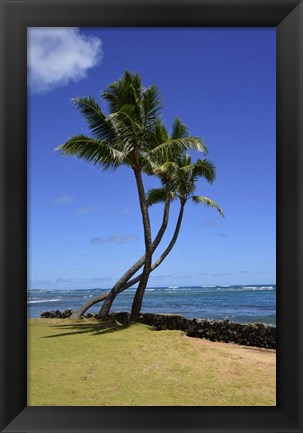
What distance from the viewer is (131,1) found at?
133 centimetres

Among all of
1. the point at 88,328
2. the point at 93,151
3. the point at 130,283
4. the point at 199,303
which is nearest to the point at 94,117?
the point at 93,151

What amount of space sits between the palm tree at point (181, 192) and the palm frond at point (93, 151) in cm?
100

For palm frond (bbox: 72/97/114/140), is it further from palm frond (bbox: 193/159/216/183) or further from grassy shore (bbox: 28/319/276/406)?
grassy shore (bbox: 28/319/276/406)

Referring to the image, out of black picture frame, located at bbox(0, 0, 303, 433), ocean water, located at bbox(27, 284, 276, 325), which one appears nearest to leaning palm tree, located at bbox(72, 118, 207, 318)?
black picture frame, located at bbox(0, 0, 303, 433)

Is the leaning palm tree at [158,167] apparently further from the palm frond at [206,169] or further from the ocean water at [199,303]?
the ocean water at [199,303]

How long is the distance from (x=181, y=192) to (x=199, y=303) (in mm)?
11354

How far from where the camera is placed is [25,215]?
4.29 ft

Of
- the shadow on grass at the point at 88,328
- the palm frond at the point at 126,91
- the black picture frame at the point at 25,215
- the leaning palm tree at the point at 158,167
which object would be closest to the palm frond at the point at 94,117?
the palm frond at the point at 126,91

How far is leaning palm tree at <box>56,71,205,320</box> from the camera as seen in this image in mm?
4858

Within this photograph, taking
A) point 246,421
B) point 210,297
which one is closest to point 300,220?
point 246,421

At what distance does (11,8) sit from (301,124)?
43.9 inches

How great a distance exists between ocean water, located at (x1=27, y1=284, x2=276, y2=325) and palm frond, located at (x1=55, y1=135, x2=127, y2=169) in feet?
25.9

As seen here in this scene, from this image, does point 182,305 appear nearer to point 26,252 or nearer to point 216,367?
point 216,367

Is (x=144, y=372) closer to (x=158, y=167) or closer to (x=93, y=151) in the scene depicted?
(x=158, y=167)
